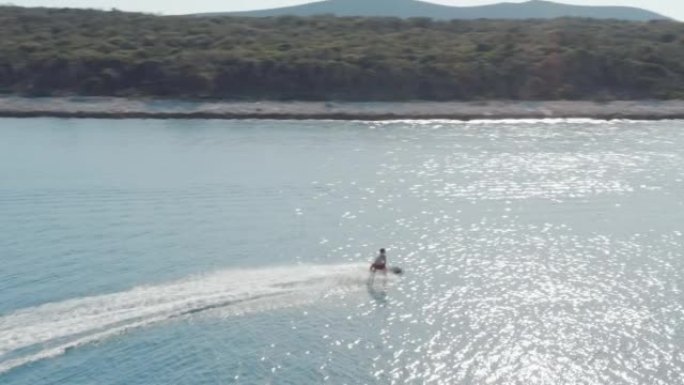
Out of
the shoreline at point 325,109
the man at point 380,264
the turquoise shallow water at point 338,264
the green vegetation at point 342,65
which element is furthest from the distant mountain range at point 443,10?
the man at point 380,264

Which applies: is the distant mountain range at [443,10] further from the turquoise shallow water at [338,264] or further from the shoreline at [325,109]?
the turquoise shallow water at [338,264]

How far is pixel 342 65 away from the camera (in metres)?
64.8

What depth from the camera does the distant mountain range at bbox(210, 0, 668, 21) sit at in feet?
548

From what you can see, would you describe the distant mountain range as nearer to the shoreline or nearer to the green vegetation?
the green vegetation

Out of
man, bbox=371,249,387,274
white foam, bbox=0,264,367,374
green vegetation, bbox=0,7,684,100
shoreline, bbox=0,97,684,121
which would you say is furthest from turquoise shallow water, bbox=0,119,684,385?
green vegetation, bbox=0,7,684,100

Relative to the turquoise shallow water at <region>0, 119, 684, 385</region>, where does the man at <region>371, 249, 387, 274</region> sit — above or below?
above

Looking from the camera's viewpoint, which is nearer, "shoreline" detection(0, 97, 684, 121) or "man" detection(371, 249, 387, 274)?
"man" detection(371, 249, 387, 274)

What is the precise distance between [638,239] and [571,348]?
386 inches

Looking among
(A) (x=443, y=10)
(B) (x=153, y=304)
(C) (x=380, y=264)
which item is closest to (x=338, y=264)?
(C) (x=380, y=264)

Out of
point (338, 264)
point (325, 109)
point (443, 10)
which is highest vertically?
point (338, 264)

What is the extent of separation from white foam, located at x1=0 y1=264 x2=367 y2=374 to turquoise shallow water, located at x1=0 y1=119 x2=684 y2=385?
67 millimetres

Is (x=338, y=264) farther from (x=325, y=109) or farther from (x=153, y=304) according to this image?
(x=325, y=109)

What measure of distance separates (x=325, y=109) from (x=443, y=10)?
115 meters

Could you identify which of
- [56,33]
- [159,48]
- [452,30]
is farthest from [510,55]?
[56,33]
